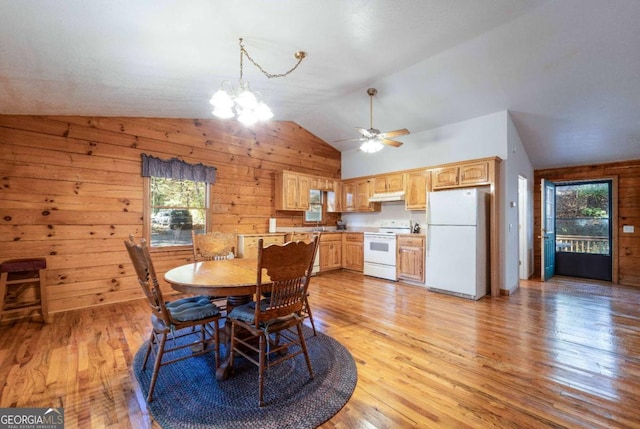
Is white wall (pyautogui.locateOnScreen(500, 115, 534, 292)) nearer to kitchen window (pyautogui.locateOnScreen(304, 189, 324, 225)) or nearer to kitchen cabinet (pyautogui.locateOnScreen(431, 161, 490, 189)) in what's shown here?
kitchen cabinet (pyautogui.locateOnScreen(431, 161, 490, 189))

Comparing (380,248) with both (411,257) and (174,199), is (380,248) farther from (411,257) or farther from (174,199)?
(174,199)

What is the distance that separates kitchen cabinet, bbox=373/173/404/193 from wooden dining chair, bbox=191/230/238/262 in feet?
11.3

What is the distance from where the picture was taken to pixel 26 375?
2078 mm

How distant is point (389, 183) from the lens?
225 inches

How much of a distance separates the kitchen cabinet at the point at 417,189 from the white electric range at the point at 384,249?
0.48 metres

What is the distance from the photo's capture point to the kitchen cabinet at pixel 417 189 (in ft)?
16.7

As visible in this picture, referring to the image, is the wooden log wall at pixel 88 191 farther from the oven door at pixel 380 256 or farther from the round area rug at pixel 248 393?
the oven door at pixel 380 256

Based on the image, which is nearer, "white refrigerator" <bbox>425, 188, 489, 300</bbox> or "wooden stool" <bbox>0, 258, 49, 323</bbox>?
"wooden stool" <bbox>0, 258, 49, 323</bbox>

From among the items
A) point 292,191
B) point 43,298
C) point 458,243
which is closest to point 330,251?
point 292,191

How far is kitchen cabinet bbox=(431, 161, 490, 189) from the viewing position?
4.39m

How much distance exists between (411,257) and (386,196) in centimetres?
139

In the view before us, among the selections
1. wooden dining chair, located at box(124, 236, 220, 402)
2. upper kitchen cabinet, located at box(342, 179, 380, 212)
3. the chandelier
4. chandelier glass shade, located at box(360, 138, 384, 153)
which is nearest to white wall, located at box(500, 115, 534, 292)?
chandelier glass shade, located at box(360, 138, 384, 153)

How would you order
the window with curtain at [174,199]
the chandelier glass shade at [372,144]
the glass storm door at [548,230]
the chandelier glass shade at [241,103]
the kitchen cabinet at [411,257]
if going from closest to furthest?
1. the chandelier glass shade at [241,103]
2. the chandelier glass shade at [372,144]
3. the window with curtain at [174,199]
4. the kitchen cabinet at [411,257]
5. the glass storm door at [548,230]

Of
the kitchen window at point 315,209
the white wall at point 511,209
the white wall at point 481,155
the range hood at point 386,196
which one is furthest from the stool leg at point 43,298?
the white wall at point 511,209
